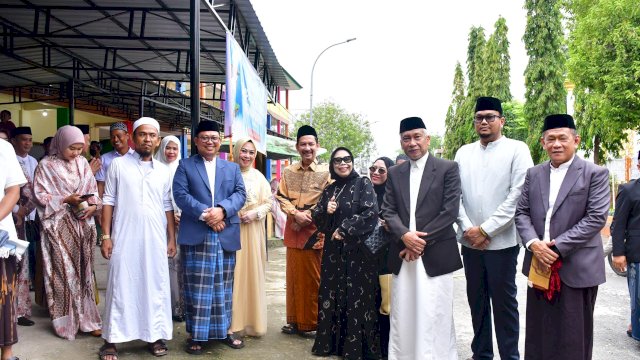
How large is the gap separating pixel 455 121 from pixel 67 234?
4766cm

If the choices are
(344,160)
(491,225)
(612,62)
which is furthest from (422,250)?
(612,62)

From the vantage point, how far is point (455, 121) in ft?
163

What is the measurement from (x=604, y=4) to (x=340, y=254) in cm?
1424

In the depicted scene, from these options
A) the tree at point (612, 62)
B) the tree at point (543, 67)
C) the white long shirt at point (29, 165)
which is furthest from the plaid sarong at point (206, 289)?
the tree at point (543, 67)

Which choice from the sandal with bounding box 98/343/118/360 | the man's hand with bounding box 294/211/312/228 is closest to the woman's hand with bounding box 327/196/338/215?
the man's hand with bounding box 294/211/312/228

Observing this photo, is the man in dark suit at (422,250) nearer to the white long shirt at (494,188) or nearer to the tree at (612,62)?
the white long shirt at (494,188)

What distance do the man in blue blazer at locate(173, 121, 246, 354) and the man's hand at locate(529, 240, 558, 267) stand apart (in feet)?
7.94

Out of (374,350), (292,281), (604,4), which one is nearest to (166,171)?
(292,281)

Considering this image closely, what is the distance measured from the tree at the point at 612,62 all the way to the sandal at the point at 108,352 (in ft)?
47.3

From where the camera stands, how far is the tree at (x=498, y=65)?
41.1 m

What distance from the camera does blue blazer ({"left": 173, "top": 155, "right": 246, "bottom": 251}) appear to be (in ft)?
14.8

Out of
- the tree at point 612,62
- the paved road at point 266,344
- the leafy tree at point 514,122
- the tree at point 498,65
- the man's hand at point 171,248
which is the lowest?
the paved road at point 266,344

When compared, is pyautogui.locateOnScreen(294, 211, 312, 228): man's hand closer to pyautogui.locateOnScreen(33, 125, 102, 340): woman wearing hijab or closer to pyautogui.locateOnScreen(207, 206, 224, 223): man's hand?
pyautogui.locateOnScreen(207, 206, 224, 223): man's hand

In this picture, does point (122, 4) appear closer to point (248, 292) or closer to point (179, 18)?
point (179, 18)
